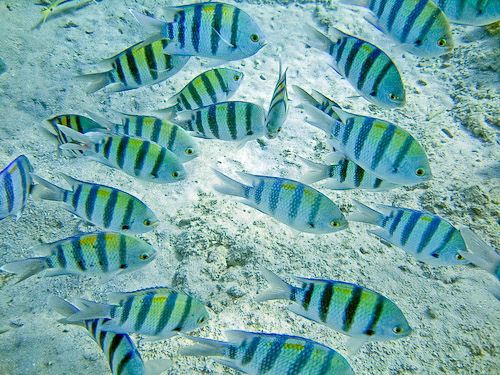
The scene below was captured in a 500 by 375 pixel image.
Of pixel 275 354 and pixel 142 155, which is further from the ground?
pixel 142 155

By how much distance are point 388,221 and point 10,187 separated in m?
3.01

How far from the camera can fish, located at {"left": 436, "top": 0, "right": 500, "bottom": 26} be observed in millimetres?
3451

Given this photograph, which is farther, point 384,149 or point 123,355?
point 384,149

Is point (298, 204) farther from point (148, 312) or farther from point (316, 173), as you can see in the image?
point (148, 312)

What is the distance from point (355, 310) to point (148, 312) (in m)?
1.31

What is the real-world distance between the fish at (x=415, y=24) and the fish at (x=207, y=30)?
1164 millimetres

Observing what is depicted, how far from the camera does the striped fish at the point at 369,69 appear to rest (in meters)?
3.00

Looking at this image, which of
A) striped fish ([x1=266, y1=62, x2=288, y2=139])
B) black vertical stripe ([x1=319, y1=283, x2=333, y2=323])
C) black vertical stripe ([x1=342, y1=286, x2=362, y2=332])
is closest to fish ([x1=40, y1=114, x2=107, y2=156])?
striped fish ([x1=266, y1=62, x2=288, y2=139])

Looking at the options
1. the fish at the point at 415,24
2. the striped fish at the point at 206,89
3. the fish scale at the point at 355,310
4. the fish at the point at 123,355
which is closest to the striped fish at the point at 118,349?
the fish at the point at 123,355

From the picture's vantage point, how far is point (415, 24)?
3193 mm

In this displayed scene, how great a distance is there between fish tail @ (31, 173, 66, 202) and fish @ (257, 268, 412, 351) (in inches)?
78.4

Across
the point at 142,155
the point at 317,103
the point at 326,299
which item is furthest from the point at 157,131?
the point at 326,299

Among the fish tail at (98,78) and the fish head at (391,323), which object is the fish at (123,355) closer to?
the fish head at (391,323)

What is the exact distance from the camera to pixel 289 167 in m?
4.88
